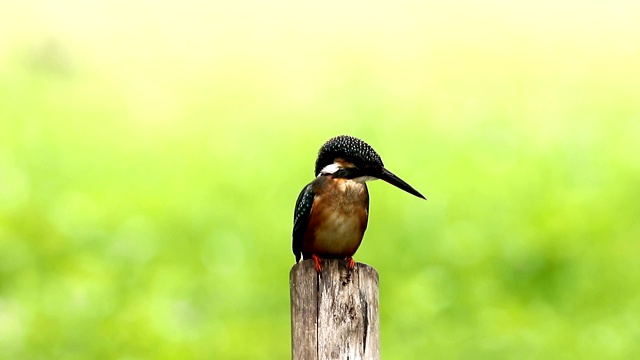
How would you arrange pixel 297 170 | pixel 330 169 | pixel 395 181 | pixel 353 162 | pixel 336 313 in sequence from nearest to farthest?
pixel 336 313, pixel 395 181, pixel 353 162, pixel 330 169, pixel 297 170

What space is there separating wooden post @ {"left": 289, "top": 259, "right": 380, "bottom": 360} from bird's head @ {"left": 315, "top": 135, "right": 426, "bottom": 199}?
884mm

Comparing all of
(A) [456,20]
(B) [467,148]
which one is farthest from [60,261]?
(A) [456,20]

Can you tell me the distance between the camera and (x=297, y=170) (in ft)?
38.5

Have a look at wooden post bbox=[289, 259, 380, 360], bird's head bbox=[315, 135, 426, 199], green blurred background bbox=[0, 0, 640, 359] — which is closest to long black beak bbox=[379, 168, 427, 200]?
bird's head bbox=[315, 135, 426, 199]

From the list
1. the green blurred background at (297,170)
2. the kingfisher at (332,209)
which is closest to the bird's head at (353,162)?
the kingfisher at (332,209)

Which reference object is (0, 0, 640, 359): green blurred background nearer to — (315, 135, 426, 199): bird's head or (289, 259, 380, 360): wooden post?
(315, 135, 426, 199): bird's head

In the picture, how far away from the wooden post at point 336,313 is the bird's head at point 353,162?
2.90ft

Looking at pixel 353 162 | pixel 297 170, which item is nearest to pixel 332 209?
pixel 353 162

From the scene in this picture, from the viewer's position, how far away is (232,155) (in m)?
12.3

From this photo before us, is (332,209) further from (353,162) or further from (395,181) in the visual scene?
(395,181)

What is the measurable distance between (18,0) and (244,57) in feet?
13.2

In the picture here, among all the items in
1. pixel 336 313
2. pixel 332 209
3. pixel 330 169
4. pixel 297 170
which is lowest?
pixel 336 313

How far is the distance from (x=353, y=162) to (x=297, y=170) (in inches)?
262

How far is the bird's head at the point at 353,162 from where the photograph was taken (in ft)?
16.3
